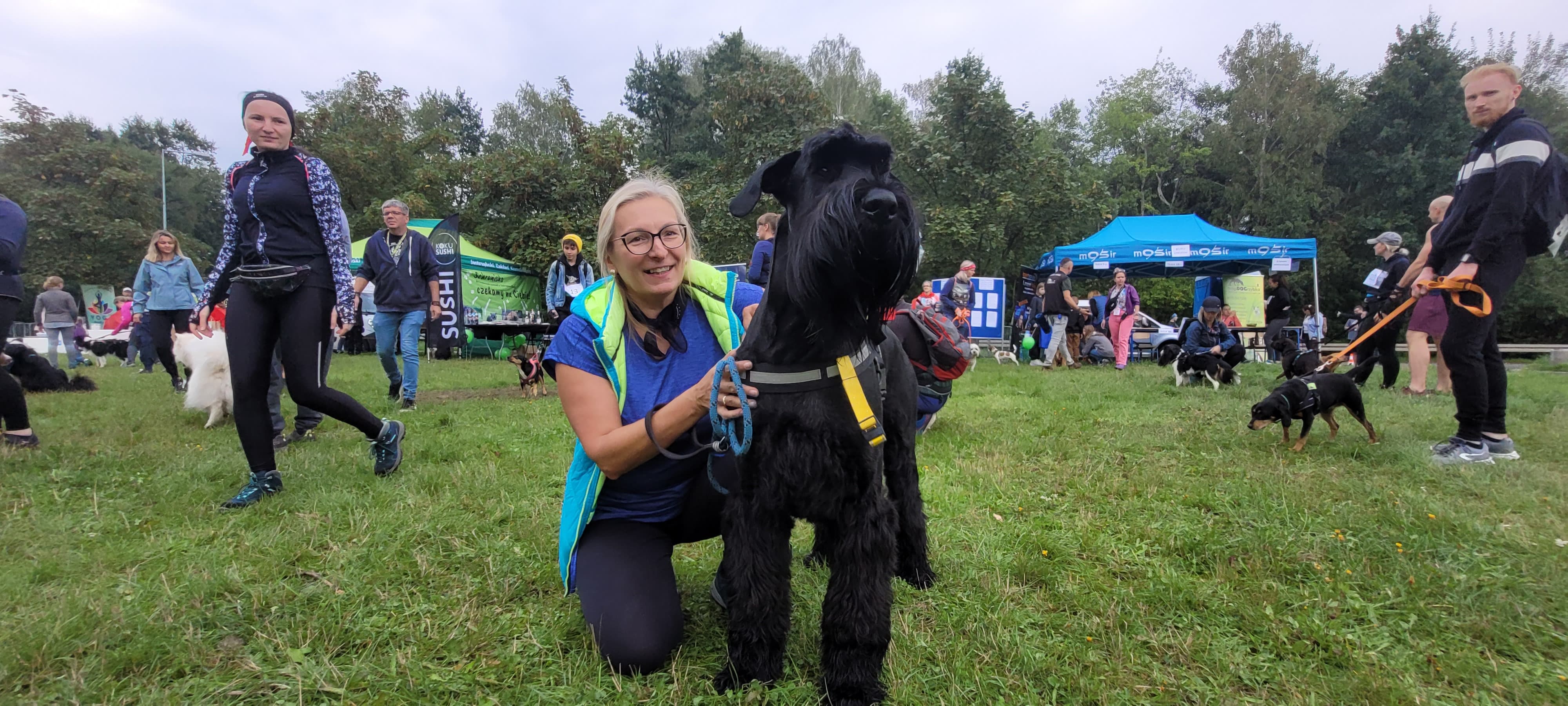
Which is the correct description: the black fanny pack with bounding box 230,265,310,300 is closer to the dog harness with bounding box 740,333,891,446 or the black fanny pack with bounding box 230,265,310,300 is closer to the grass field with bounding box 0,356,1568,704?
the grass field with bounding box 0,356,1568,704

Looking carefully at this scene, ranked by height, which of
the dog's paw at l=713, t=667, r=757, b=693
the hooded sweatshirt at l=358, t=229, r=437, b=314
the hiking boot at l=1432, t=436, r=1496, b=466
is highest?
the hooded sweatshirt at l=358, t=229, r=437, b=314

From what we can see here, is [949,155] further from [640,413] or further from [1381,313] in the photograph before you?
[640,413]

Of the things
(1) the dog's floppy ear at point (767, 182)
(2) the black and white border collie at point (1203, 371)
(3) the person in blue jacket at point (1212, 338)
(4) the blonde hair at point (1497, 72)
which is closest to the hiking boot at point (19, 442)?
(1) the dog's floppy ear at point (767, 182)

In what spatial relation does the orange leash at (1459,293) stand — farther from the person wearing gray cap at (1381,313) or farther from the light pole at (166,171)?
the light pole at (166,171)

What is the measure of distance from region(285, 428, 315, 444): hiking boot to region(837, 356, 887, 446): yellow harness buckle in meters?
4.95

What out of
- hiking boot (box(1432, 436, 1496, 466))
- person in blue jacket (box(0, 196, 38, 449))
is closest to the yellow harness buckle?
hiking boot (box(1432, 436, 1496, 466))


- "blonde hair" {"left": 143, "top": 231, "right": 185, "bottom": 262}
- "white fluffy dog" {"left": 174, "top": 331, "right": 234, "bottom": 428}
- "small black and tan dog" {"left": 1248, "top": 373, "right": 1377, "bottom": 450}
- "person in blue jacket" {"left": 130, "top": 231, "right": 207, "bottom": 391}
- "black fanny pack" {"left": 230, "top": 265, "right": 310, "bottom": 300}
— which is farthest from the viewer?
"blonde hair" {"left": 143, "top": 231, "right": 185, "bottom": 262}

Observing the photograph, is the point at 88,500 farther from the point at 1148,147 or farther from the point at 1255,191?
the point at 1148,147

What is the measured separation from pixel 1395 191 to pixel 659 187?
33.4 metres

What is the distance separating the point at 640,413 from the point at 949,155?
61.9 ft

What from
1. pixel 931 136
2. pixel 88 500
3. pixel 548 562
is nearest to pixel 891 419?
pixel 548 562

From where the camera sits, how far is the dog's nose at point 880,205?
150 cm

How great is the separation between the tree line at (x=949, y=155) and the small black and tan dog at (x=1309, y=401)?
13112 mm

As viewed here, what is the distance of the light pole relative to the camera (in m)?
29.7
